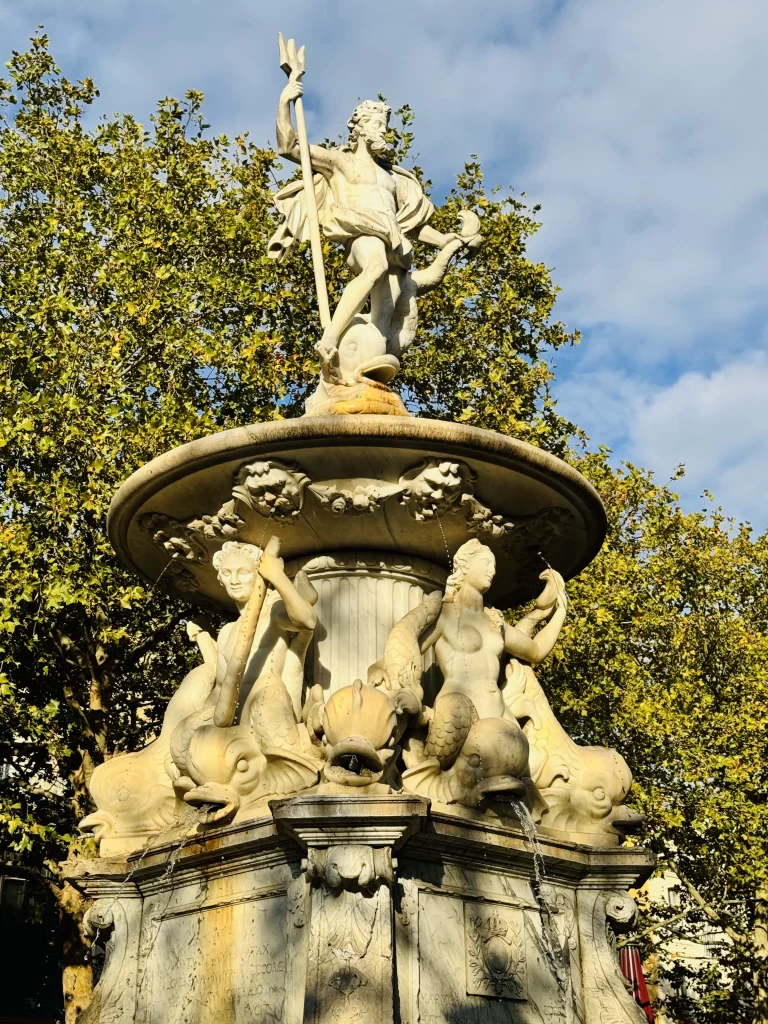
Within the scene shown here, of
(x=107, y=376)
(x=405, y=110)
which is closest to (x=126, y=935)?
(x=107, y=376)

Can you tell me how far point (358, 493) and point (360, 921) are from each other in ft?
6.94

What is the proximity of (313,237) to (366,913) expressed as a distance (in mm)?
3836

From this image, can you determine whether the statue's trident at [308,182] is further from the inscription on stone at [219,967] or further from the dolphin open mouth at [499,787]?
the inscription on stone at [219,967]

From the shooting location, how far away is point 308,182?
277 inches

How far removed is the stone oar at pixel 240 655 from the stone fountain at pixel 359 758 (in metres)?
0.01

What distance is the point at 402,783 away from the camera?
5.49 m

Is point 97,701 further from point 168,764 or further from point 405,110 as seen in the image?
point 405,110

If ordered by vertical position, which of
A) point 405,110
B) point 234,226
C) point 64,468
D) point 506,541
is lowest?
point 506,541

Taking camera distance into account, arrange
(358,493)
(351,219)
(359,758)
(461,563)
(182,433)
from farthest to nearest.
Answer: (182,433) → (351,219) → (461,563) → (358,493) → (359,758)

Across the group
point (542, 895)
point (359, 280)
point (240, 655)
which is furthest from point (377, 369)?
point (542, 895)

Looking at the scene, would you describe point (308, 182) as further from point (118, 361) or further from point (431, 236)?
point (118, 361)

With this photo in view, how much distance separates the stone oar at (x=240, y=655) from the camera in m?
5.63

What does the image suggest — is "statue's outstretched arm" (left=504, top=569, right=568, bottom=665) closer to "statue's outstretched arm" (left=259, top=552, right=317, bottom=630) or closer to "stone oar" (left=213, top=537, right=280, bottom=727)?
"statue's outstretched arm" (left=259, top=552, right=317, bottom=630)

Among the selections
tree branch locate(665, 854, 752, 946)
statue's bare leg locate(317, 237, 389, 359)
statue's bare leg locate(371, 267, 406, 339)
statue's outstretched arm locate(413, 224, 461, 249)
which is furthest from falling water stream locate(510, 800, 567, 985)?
tree branch locate(665, 854, 752, 946)
